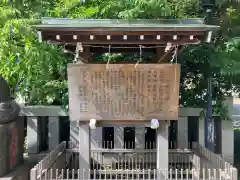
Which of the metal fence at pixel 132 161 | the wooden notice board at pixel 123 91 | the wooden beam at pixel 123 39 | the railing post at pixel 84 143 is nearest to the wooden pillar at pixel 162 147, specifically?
the wooden notice board at pixel 123 91

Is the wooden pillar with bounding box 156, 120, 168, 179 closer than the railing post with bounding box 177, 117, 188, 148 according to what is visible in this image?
Yes

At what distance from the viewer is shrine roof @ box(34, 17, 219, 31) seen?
730cm

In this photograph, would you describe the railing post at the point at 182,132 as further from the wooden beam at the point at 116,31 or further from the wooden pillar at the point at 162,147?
the wooden beam at the point at 116,31

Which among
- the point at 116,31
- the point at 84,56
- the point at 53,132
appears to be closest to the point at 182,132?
the point at 53,132

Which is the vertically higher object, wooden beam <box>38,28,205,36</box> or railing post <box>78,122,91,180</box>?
wooden beam <box>38,28,205,36</box>

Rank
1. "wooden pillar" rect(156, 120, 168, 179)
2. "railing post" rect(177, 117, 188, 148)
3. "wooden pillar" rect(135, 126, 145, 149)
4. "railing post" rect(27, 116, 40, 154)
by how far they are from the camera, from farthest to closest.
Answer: "wooden pillar" rect(135, 126, 145, 149) < "railing post" rect(177, 117, 188, 148) < "railing post" rect(27, 116, 40, 154) < "wooden pillar" rect(156, 120, 168, 179)

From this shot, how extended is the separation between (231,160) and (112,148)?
455 centimetres

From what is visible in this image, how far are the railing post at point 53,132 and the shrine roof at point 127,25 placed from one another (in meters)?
5.15

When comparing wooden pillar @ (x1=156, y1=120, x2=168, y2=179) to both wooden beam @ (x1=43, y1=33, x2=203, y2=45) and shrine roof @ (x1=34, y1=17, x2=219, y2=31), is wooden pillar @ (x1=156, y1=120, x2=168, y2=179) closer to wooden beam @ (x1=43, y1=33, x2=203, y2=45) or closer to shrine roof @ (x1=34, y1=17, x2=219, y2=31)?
wooden beam @ (x1=43, y1=33, x2=203, y2=45)

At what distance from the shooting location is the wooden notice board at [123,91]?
8.04m

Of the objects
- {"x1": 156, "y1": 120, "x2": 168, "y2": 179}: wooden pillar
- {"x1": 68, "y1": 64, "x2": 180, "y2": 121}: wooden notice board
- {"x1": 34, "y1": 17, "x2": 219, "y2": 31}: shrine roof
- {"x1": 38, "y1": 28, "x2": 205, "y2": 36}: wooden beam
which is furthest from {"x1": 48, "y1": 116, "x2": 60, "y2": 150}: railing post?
{"x1": 38, "y1": 28, "x2": 205, "y2": 36}: wooden beam

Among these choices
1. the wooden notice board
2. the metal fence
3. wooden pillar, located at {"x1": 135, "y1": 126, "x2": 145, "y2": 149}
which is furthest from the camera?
wooden pillar, located at {"x1": 135, "y1": 126, "x2": 145, "y2": 149}

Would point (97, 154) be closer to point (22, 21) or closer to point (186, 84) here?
point (186, 84)

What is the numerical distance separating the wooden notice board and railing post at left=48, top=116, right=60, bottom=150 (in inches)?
152
